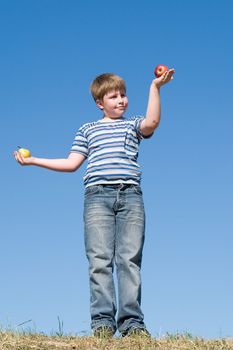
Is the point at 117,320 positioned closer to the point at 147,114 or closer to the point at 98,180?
the point at 98,180

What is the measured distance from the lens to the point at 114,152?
9.30 meters

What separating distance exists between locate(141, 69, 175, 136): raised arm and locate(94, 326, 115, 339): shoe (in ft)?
7.23

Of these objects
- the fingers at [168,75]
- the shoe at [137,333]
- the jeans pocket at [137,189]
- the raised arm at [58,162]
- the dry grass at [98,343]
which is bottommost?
the dry grass at [98,343]

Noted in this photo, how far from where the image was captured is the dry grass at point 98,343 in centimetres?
846

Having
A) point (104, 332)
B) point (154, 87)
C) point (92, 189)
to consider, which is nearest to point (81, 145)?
point (92, 189)

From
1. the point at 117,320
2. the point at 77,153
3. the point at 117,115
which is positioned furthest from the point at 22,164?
the point at 117,320

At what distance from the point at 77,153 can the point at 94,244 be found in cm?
111

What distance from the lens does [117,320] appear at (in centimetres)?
923

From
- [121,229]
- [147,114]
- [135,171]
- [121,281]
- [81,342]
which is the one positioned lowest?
[81,342]

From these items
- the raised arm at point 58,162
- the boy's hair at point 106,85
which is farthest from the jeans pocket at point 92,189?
the boy's hair at point 106,85

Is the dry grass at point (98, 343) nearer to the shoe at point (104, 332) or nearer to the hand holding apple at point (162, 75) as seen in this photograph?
the shoe at point (104, 332)

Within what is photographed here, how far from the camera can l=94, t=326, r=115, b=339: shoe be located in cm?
884

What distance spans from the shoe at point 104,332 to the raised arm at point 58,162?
6.08 ft

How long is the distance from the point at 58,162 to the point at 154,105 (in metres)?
1.34
